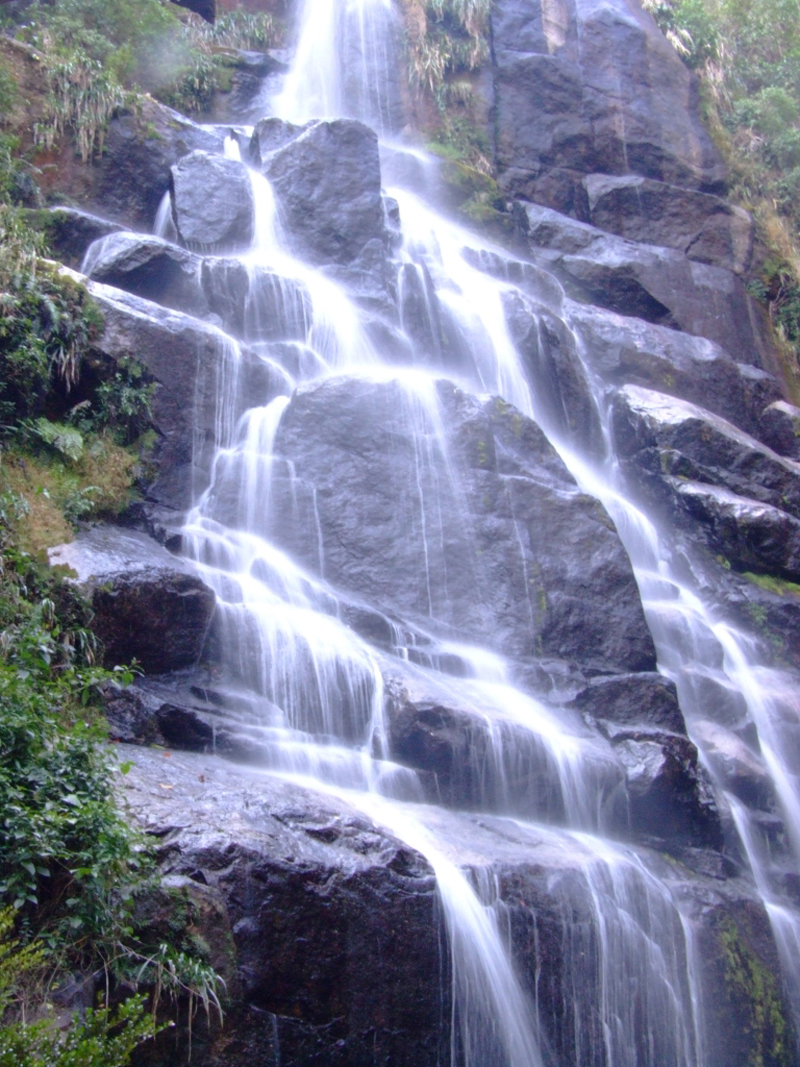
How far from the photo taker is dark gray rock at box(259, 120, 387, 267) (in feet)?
51.4

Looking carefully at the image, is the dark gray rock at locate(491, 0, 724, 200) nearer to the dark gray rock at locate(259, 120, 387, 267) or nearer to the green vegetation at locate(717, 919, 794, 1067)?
the dark gray rock at locate(259, 120, 387, 267)

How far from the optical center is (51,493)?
853 cm

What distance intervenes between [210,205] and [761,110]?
1568cm

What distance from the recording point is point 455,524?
11219 millimetres

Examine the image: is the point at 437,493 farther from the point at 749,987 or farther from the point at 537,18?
the point at 537,18

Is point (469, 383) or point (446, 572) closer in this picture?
point (446, 572)

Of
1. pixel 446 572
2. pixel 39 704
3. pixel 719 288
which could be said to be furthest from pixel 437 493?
pixel 719 288

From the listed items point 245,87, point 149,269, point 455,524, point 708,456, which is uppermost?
point 245,87

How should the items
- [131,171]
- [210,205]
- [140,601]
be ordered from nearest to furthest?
[140,601] < [210,205] < [131,171]

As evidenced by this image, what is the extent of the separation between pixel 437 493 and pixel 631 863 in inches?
191

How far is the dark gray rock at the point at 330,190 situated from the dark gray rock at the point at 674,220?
630cm

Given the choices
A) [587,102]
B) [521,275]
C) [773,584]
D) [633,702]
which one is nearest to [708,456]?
[773,584]

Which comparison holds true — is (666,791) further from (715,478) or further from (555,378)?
(555,378)

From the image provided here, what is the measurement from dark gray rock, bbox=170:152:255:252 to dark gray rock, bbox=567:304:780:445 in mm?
6204
